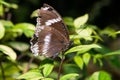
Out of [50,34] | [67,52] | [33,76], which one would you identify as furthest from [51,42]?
[33,76]

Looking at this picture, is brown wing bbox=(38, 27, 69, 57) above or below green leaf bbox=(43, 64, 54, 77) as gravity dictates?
above

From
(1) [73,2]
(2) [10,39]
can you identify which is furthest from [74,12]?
(2) [10,39]

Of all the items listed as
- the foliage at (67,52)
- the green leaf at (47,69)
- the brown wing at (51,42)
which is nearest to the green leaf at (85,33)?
the foliage at (67,52)

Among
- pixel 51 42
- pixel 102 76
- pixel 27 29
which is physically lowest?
pixel 102 76

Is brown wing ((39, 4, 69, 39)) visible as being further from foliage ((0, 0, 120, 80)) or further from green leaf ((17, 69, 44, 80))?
green leaf ((17, 69, 44, 80))

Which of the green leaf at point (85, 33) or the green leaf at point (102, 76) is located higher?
the green leaf at point (85, 33)

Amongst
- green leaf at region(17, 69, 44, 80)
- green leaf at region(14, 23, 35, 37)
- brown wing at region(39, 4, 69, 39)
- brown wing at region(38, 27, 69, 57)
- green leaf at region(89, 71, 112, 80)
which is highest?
green leaf at region(14, 23, 35, 37)

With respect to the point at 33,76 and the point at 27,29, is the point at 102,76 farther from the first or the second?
the point at 27,29

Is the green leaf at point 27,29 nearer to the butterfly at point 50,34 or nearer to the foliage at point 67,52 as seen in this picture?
the foliage at point 67,52

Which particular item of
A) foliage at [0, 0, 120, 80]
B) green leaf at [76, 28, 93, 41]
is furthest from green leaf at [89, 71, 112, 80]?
green leaf at [76, 28, 93, 41]
